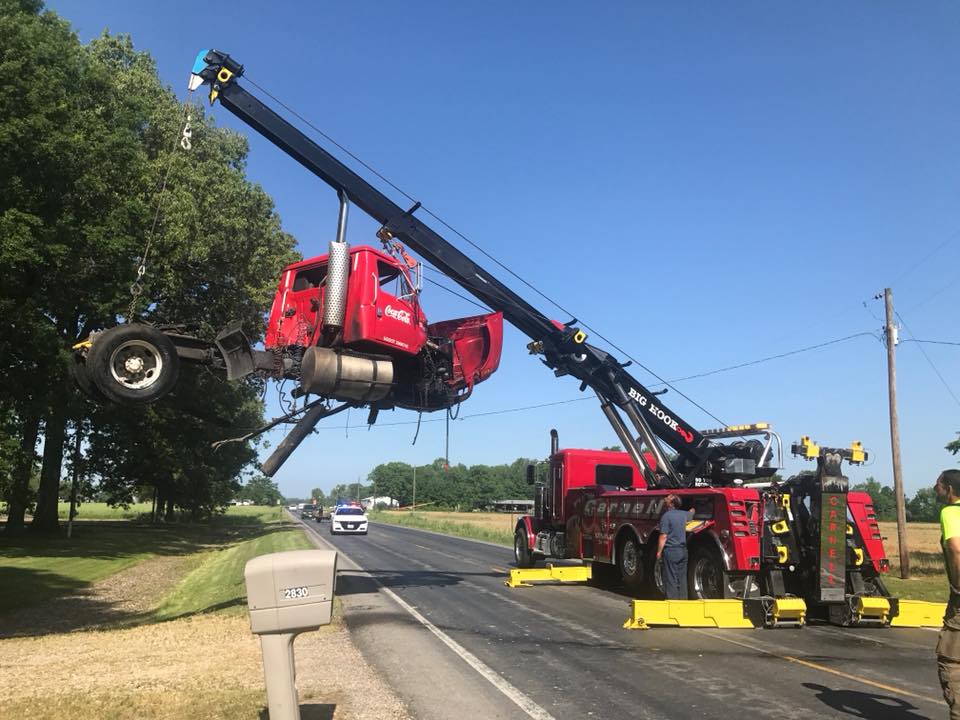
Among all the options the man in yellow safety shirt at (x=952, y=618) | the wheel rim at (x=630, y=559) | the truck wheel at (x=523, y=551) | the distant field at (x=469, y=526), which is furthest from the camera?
the distant field at (x=469, y=526)

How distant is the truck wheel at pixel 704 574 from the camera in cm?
1170

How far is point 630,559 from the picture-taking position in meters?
14.3

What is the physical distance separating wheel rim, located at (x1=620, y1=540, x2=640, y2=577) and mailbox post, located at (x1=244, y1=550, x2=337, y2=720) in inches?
414

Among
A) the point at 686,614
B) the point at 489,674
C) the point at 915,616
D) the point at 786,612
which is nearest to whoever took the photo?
the point at 489,674

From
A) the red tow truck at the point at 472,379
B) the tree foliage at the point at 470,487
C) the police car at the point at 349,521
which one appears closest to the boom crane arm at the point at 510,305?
the red tow truck at the point at 472,379

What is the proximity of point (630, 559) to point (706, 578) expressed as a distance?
232cm

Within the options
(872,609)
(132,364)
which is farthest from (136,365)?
(872,609)

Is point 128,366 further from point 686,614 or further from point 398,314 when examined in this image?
point 686,614

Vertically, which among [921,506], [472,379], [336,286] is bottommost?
[921,506]

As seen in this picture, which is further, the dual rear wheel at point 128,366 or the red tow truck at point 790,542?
the red tow truck at point 790,542

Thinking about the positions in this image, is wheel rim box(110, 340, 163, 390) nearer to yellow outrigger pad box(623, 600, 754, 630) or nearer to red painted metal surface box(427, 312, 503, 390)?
red painted metal surface box(427, 312, 503, 390)

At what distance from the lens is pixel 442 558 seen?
23891mm

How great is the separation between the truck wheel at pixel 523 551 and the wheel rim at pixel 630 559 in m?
4.63

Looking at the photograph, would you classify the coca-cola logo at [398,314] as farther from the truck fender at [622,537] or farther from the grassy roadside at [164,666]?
the truck fender at [622,537]
